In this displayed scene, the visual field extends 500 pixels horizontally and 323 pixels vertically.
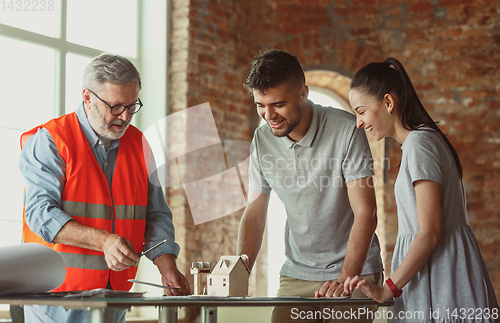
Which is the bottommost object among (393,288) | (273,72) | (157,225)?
(393,288)

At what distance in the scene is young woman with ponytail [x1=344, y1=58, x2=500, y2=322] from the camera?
177cm

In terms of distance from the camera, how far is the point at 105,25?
434 cm

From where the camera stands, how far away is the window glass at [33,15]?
3732mm

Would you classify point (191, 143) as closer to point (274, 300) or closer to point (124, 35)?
point (124, 35)

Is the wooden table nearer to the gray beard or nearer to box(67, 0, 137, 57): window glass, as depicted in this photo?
the gray beard

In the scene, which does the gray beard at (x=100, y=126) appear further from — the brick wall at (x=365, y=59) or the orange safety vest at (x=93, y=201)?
the brick wall at (x=365, y=59)

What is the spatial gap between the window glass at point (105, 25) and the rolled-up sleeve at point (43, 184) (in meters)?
2.25

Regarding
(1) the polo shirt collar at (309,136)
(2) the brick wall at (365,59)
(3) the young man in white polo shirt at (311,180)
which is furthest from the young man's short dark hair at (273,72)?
(2) the brick wall at (365,59)

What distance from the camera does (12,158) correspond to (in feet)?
12.1

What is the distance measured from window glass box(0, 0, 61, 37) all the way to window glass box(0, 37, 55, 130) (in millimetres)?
117

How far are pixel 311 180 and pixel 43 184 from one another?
41.9 inches

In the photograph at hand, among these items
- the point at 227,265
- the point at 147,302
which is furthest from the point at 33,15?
the point at 147,302

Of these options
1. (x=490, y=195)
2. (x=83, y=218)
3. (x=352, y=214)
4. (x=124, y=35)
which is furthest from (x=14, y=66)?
(x=490, y=195)

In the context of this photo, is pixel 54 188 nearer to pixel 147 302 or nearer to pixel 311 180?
pixel 147 302
